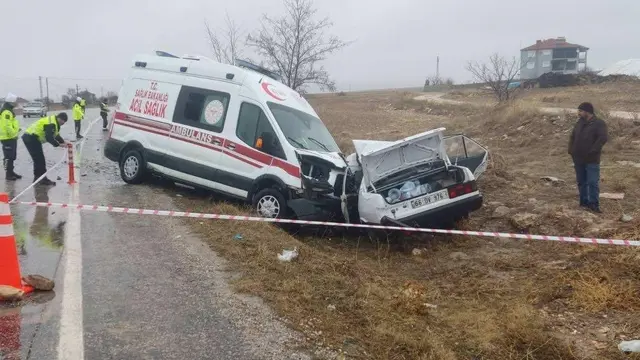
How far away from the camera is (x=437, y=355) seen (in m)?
3.75

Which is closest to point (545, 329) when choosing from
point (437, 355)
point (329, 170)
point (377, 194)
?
point (437, 355)

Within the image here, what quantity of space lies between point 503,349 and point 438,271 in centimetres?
277

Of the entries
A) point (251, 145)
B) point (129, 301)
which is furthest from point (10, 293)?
point (251, 145)

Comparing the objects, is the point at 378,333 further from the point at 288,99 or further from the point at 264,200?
the point at 288,99

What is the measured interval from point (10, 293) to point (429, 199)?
16.8 feet

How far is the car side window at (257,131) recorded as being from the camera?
26.7ft

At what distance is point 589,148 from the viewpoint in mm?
8281

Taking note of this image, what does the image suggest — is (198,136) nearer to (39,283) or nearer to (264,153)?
(264,153)

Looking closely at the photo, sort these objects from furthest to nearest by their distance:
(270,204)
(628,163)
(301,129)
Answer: (628,163), (301,129), (270,204)

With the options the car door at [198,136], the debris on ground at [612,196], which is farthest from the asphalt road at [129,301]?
the debris on ground at [612,196]

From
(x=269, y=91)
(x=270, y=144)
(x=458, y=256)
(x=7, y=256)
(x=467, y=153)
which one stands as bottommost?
(x=458, y=256)

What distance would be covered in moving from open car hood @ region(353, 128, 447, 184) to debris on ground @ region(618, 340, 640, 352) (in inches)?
169

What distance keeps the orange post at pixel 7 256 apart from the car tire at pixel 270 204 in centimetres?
381

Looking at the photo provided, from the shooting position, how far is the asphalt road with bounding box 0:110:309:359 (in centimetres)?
369
